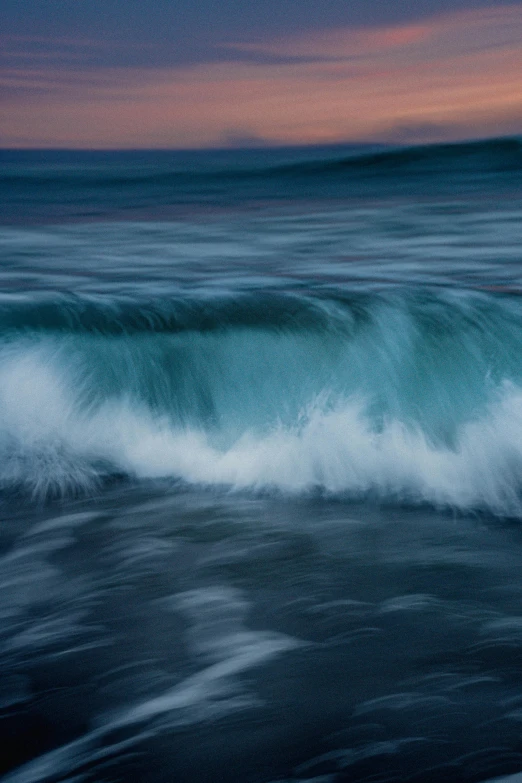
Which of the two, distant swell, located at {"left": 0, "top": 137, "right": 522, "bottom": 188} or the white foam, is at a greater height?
distant swell, located at {"left": 0, "top": 137, "right": 522, "bottom": 188}

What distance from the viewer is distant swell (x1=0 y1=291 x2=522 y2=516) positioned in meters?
3.76

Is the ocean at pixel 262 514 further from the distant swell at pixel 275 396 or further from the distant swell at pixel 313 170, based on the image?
the distant swell at pixel 313 170

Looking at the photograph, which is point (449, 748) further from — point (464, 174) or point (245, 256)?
point (464, 174)

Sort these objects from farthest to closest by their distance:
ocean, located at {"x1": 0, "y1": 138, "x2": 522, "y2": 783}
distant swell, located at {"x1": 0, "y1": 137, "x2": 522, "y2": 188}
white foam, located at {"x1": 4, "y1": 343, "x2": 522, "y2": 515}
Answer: distant swell, located at {"x1": 0, "y1": 137, "x2": 522, "y2": 188} < white foam, located at {"x1": 4, "y1": 343, "x2": 522, "y2": 515} < ocean, located at {"x1": 0, "y1": 138, "x2": 522, "y2": 783}

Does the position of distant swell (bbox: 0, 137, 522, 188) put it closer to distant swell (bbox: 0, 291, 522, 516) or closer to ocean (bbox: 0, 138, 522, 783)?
ocean (bbox: 0, 138, 522, 783)

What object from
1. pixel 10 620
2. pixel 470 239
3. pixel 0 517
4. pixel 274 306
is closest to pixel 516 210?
pixel 470 239

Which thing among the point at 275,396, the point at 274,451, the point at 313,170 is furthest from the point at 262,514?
the point at 313,170

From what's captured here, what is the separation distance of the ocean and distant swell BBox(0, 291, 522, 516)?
0.01 metres

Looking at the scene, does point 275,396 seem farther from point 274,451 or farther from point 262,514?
point 262,514

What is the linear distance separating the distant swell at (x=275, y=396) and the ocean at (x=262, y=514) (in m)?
0.01

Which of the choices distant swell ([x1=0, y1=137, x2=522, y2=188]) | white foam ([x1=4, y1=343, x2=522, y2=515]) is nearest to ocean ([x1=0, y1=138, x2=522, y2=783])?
white foam ([x1=4, y1=343, x2=522, y2=515])

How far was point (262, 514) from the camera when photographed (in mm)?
3375

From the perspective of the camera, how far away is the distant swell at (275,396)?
12.3 feet

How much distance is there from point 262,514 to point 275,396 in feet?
4.19
